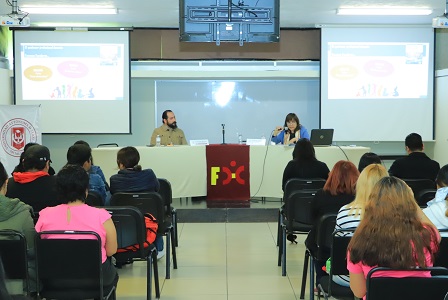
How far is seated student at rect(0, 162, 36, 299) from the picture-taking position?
135 inches

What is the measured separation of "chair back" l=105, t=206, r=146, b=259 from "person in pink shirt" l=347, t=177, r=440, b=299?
1762mm

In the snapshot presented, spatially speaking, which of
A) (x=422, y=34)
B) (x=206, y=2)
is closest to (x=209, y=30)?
(x=206, y=2)

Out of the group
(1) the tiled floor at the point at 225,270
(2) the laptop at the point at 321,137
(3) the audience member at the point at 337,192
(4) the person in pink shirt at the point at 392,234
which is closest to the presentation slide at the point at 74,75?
(2) the laptop at the point at 321,137

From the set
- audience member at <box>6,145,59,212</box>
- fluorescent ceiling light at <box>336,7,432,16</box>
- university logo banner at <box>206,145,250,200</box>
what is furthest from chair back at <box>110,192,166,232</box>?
fluorescent ceiling light at <box>336,7,432,16</box>

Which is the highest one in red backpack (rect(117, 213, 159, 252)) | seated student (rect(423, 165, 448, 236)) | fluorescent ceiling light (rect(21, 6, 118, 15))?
fluorescent ceiling light (rect(21, 6, 118, 15))

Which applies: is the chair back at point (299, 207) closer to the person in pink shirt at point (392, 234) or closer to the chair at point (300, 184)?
the chair at point (300, 184)

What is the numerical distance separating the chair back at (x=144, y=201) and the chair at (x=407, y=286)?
2.52 metres

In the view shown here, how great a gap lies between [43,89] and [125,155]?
6.01m

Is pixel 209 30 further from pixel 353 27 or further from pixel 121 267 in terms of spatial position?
pixel 353 27

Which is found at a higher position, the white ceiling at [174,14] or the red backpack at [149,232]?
the white ceiling at [174,14]

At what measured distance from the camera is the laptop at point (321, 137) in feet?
29.1

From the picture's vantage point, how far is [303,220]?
5.16m

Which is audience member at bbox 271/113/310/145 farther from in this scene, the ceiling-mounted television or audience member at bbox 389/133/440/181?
audience member at bbox 389/133/440/181

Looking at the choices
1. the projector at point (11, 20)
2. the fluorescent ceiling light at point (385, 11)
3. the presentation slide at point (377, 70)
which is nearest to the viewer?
the projector at point (11, 20)
